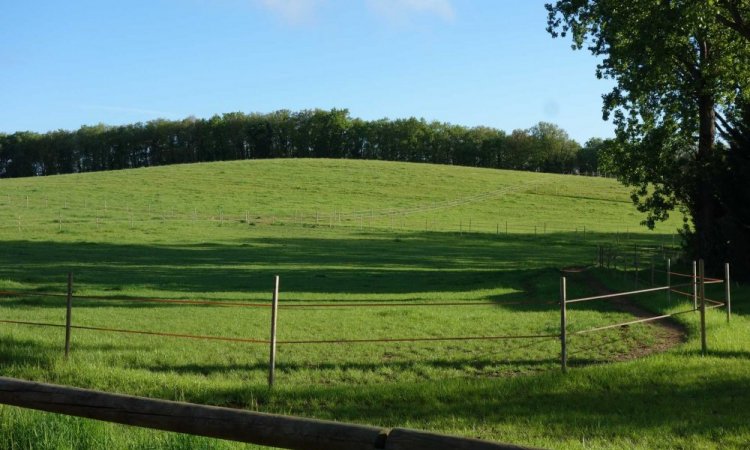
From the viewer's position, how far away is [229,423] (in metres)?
4.11

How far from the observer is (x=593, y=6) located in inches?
1054

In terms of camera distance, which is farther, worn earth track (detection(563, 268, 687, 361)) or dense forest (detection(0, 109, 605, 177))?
dense forest (detection(0, 109, 605, 177))

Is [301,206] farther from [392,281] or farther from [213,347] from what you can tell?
[213,347]

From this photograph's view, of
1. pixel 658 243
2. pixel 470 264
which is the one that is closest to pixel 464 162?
pixel 658 243

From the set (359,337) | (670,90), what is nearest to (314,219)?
(670,90)

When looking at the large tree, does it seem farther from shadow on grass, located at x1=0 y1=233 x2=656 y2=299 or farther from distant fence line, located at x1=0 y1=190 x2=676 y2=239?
distant fence line, located at x1=0 y1=190 x2=676 y2=239

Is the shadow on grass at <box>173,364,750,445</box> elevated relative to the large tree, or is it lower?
lower

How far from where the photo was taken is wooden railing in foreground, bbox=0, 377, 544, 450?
3637mm

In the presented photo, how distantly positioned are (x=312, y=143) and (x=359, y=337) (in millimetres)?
134211

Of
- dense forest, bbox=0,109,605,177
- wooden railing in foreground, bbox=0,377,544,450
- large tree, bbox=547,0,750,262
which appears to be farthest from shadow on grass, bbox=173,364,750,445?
dense forest, bbox=0,109,605,177

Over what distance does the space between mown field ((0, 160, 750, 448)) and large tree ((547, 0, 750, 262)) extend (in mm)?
4886

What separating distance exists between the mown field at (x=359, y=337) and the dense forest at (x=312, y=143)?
304 feet

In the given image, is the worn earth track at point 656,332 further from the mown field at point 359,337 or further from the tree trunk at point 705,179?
the tree trunk at point 705,179

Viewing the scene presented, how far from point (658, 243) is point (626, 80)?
32729 mm
